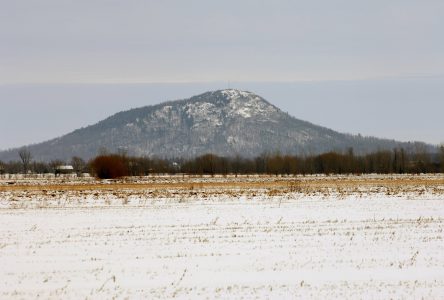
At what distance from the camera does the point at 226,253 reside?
15516 mm

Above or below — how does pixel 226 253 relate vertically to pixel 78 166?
below

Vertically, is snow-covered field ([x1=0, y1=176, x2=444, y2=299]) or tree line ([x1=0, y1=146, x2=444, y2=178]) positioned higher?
tree line ([x1=0, y1=146, x2=444, y2=178])

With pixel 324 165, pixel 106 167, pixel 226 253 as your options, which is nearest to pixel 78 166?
pixel 106 167

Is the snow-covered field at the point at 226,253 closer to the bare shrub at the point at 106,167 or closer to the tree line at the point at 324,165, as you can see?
the bare shrub at the point at 106,167

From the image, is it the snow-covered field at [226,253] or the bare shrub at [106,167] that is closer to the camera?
the snow-covered field at [226,253]

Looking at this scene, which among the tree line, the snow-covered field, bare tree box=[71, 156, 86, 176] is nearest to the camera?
the snow-covered field

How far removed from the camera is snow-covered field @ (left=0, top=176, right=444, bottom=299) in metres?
11.5

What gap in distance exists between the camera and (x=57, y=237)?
18828 millimetres

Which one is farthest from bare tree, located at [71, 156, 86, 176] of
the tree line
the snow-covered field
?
the snow-covered field

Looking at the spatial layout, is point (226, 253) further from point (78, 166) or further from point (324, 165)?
point (78, 166)

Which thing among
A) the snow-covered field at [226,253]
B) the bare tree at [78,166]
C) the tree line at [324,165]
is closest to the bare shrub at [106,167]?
the tree line at [324,165]

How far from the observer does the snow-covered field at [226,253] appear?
11531mm

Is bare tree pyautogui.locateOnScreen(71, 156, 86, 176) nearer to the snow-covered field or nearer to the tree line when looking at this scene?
the tree line

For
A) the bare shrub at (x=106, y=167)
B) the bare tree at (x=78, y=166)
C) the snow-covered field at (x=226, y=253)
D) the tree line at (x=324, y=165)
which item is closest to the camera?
the snow-covered field at (x=226, y=253)
